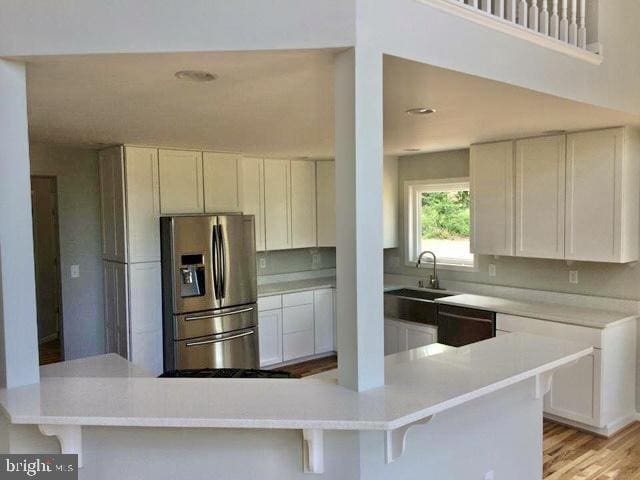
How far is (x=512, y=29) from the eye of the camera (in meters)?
2.20

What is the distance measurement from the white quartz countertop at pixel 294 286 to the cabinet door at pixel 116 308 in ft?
4.34

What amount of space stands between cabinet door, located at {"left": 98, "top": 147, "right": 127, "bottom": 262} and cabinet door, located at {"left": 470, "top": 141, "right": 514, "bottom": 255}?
298cm

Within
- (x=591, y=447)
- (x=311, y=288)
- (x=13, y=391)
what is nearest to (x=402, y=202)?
(x=311, y=288)

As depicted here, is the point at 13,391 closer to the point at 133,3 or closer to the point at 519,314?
the point at 133,3

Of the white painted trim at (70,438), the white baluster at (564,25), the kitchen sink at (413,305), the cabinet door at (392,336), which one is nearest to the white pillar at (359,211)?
the white painted trim at (70,438)

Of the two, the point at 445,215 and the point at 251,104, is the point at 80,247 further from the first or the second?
the point at 445,215

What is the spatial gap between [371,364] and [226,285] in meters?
2.76

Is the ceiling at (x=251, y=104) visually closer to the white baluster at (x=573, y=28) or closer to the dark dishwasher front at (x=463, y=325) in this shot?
the white baluster at (x=573, y=28)

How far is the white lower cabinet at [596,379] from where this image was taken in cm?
347

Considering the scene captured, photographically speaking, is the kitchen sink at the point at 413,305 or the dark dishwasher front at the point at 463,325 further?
the kitchen sink at the point at 413,305

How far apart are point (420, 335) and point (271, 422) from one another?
133 inches

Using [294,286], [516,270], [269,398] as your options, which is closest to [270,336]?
[294,286]

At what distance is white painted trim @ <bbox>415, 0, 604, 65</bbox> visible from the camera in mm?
1928

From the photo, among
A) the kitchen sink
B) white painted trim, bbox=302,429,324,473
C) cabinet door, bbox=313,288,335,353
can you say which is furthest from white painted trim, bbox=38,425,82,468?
cabinet door, bbox=313,288,335,353
